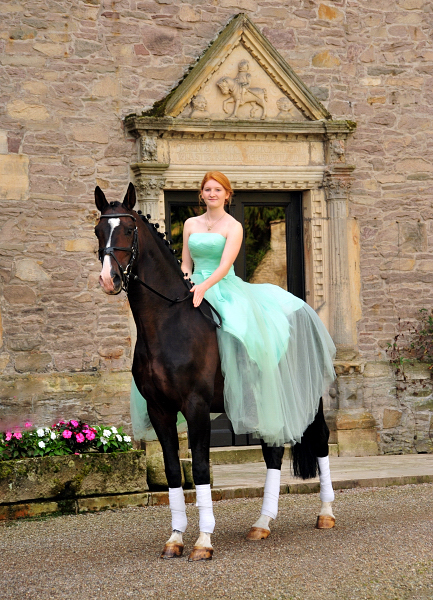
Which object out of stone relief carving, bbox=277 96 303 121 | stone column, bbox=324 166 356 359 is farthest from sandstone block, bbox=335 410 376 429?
stone relief carving, bbox=277 96 303 121

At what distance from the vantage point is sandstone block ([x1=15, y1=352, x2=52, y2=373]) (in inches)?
339

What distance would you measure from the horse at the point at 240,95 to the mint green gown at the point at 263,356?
4.22 metres

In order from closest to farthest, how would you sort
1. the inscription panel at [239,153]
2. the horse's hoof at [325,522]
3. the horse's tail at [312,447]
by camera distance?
the horse's hoof at [325,522] < the horse's tail at [312,447] < the inscription panel at [239,153]

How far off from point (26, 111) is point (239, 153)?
7.71 ft

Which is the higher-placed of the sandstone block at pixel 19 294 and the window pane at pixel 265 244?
the window pane at pixel 265 244

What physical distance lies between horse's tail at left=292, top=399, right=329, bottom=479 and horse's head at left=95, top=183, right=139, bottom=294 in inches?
71.0

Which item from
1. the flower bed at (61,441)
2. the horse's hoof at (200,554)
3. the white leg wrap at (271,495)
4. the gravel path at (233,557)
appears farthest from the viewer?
the flower bed at (61,441)

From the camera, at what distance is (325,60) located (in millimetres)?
9742

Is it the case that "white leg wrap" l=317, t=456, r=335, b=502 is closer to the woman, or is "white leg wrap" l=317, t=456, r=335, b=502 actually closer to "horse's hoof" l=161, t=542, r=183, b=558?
the woman

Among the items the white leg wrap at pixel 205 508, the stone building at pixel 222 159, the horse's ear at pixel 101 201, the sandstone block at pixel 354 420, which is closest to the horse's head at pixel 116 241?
the horse's ear at pixel 101 201

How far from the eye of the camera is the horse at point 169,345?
4.75m

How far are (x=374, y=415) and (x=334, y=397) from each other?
588 mm

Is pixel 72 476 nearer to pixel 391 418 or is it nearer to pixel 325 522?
pixel 325 522

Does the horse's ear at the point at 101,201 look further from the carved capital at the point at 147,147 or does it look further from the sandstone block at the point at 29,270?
the carved capital at the point at 147,147
